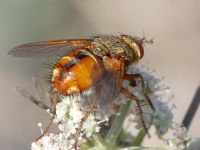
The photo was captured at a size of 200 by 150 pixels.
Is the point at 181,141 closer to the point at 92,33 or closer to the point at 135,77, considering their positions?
the point at 135,77

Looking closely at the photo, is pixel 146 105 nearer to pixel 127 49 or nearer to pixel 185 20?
pixel 127 49

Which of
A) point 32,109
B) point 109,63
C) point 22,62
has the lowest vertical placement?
point 32,109

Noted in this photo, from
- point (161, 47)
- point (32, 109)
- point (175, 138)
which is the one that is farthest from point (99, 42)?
point (161, 47)

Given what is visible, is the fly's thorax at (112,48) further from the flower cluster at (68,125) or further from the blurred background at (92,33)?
the blurred background at (92,33)


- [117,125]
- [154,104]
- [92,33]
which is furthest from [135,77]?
[92,33]

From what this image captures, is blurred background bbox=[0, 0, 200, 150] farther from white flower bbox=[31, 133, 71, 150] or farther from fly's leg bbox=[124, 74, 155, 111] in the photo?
white flower bbox=[31, 133, 71, 150]

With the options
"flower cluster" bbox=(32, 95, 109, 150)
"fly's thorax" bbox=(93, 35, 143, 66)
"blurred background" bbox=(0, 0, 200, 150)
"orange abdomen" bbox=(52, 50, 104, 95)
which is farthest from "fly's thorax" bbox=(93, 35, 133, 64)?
"blurred background" bbox=(0, 0, 200, 150)
